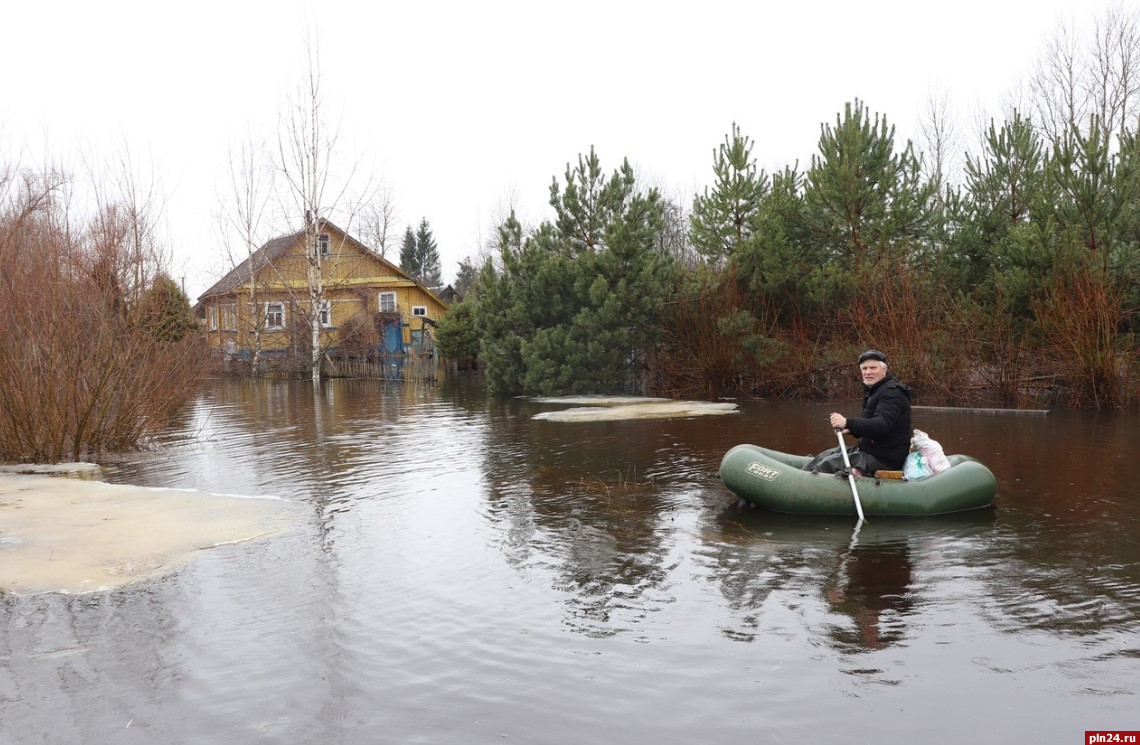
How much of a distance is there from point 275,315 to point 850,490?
3911cm

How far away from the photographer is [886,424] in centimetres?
928

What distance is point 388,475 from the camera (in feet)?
42.1

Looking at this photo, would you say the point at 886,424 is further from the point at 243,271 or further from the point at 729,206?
the point at 243,271

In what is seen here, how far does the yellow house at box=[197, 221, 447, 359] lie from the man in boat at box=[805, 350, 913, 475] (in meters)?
30.7

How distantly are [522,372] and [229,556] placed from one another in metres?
19.5

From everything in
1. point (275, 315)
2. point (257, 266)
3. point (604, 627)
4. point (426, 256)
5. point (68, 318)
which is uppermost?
point (426, 256)

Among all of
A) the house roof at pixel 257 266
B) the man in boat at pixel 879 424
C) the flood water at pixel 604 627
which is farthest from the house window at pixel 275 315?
the man in boat at pixel 879 424

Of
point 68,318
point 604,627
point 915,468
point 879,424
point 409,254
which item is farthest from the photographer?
point 409,254

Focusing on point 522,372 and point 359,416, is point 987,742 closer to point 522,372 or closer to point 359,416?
point 359,416

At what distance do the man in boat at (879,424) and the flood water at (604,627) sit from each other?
702mm

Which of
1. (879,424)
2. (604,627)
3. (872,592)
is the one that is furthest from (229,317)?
(872,592)

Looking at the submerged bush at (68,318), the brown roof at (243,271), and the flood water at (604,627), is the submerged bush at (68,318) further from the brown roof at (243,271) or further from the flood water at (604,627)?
the brown roof at (243,271)

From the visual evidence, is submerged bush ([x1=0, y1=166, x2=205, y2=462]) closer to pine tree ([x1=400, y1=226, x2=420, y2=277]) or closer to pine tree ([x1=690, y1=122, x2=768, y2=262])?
pine tree ([x1=690, y1=122, x2=768, y2=262])

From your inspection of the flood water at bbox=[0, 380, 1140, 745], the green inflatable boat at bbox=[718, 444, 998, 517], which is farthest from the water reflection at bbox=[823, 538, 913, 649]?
the green inflatable boat at bbox=[718, 444, 998, 517]
